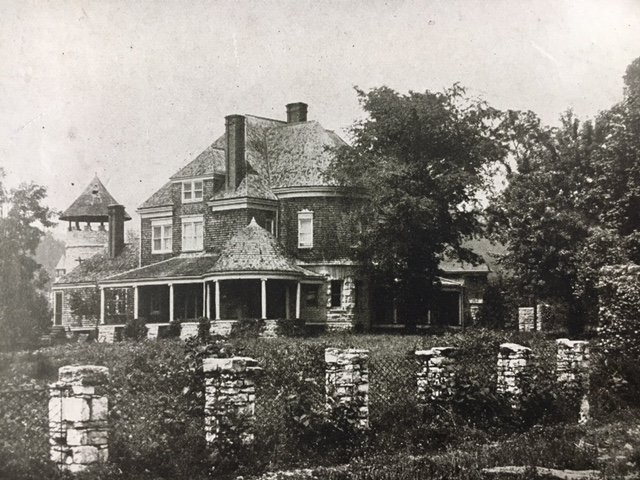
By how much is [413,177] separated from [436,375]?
29.0 metres

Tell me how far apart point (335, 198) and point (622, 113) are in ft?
54.7

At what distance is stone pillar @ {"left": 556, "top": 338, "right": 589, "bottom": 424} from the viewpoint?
1716cm

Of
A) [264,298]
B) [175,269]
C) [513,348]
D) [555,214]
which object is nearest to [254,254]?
[264,298]

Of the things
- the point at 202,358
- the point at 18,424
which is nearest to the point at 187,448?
the point at 202,358

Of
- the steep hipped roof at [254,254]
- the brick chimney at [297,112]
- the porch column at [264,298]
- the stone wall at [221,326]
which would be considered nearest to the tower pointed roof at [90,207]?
the brick chimney at [297,112]

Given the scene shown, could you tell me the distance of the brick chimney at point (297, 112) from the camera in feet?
171

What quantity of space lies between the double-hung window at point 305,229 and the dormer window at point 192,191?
19.2 ft

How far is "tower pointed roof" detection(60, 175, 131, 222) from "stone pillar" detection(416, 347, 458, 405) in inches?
2047

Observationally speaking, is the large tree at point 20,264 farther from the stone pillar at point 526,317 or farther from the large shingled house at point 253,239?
the stone pillar at point 526,317

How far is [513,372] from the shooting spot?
53.1 ft

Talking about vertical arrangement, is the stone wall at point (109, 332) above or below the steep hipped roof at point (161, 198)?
below

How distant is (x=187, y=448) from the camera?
11.3 meters

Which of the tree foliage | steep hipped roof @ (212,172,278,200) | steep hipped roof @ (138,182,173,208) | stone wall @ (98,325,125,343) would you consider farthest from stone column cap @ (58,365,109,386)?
steep hipped roof @ (138,182,173,208)

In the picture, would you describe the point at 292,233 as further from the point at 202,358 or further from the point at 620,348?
the point at 202,358
